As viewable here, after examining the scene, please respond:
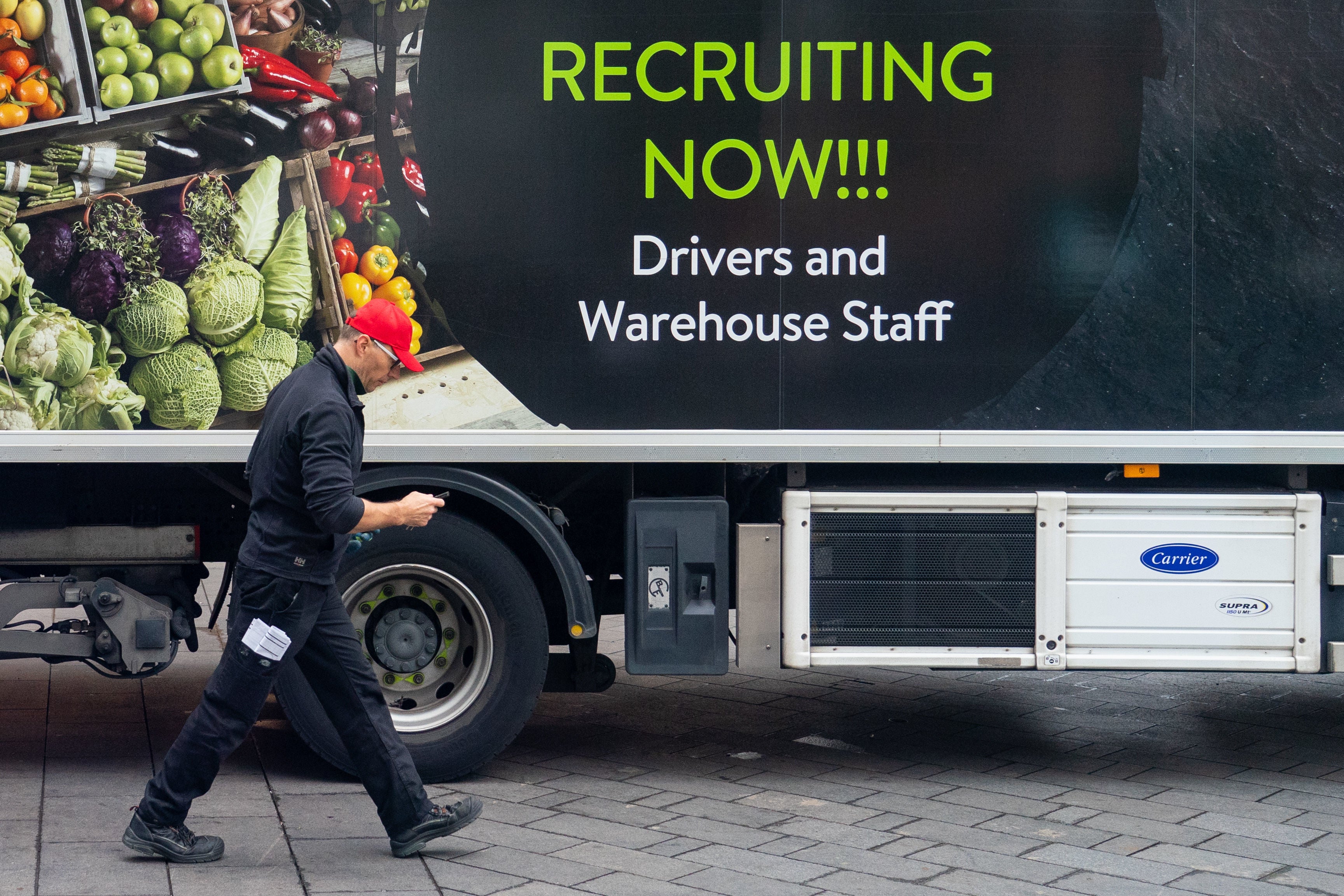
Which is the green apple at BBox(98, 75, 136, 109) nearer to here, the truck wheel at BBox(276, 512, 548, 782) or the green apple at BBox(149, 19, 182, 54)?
the green apple at BBox(149, 19, 182, 54)

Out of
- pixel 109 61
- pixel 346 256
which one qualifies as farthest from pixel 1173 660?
pixel 109 61

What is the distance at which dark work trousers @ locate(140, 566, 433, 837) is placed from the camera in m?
4.79

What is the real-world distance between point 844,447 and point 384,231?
1.87 meters

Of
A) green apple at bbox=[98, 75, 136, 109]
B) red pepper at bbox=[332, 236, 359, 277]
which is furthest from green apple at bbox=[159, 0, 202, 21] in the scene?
red pepper at bbox=[332, 236, 359, 277]

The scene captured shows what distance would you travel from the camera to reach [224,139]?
213 inches

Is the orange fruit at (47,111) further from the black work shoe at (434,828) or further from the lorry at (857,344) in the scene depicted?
the black work shoe at (434,828)

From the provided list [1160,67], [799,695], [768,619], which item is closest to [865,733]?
[799,695]

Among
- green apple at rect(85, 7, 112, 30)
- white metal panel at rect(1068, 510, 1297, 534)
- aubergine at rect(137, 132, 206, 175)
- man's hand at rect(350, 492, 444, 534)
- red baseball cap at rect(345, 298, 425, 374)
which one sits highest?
green apple at rect(85, 7, 112, 30)

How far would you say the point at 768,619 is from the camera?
5.83 metres

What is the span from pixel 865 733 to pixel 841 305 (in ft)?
7.28

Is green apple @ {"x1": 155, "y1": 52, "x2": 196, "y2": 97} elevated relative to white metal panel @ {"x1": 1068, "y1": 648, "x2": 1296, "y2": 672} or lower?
elevated

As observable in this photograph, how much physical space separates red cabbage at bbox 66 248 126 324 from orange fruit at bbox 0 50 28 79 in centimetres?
66

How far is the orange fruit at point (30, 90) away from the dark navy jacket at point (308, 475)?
4.79 ft

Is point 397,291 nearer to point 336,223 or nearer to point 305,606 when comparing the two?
point 336,223
